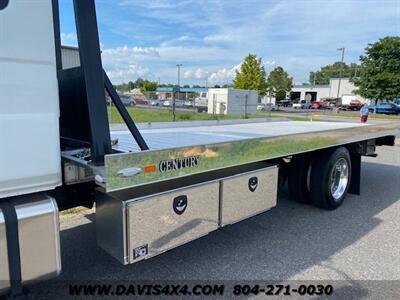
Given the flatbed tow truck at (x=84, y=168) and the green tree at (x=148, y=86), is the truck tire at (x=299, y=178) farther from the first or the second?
the green tree at (x=148, y=86)

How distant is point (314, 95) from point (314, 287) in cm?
8460

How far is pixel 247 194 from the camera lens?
3.51m

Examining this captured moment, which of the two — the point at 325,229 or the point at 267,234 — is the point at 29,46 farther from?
the point at 325,229

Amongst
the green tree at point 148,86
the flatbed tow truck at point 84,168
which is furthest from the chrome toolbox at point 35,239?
the green tree at point 148,86

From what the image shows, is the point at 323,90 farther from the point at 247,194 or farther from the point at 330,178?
the point at 247,194

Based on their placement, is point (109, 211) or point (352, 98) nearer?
A: point (109, 211)

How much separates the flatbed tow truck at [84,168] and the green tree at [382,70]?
132 feet

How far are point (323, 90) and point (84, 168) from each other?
84084 millimetres

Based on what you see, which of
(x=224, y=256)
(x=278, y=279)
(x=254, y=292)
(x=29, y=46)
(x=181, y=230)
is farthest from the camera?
(x=224, y=256)

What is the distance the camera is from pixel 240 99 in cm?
2844

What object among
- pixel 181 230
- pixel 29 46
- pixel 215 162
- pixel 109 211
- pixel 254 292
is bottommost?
pixel 254 292

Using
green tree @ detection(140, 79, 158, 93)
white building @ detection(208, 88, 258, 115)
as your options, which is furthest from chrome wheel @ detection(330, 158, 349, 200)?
green tree @ detection(140, 79, 158, 93)

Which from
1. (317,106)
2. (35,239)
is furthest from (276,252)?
(317,106)

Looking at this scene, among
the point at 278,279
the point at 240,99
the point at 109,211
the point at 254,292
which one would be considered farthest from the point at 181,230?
the point at 240,99
